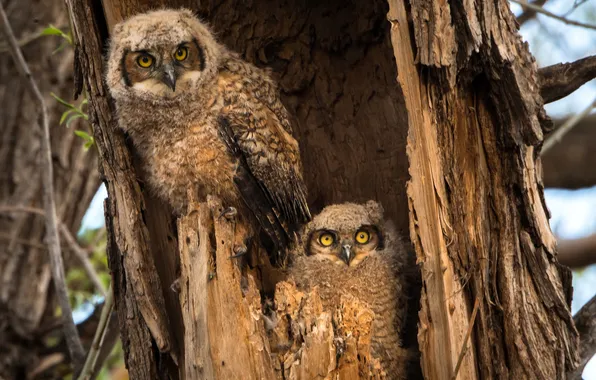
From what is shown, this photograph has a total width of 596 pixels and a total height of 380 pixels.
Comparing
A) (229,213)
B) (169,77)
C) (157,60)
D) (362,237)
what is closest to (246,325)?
(229,213)

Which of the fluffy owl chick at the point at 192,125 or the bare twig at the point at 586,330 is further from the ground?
the fluffy owl chick at the point at 192,125

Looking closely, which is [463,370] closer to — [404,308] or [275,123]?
[404,308]

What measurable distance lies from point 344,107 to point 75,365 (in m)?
1.76

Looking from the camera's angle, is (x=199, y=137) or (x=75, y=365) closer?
(x=199, y=137)

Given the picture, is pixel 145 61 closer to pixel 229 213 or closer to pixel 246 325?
pixel 229 213

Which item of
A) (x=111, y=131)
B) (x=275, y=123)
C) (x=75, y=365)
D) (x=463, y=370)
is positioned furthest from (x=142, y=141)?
(x=463, y=370)

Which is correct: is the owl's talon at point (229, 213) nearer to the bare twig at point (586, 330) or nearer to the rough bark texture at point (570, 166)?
the bare twig at point (586, 330)

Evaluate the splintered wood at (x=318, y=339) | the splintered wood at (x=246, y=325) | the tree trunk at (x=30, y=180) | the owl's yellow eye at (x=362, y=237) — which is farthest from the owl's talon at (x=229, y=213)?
the tree trunk at (x=30, y=180)

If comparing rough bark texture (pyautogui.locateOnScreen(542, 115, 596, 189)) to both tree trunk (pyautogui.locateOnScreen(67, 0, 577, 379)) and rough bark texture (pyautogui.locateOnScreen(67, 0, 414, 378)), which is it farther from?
tree trunk (pyautogui.locateOnScreen(67, 0, 577, 379))

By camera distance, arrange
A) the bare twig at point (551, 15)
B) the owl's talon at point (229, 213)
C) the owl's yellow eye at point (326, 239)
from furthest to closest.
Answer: the bare twig at point (551, 15) < the owl's yellow eye at point (326, 239) < the owl's talon at point (229, 213)

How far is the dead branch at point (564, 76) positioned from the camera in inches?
126

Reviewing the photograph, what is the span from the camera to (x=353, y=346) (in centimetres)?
281

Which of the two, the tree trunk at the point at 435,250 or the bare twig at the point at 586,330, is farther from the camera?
the bare twig at the point at 586,330

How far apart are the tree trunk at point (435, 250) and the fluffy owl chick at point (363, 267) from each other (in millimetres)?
291
